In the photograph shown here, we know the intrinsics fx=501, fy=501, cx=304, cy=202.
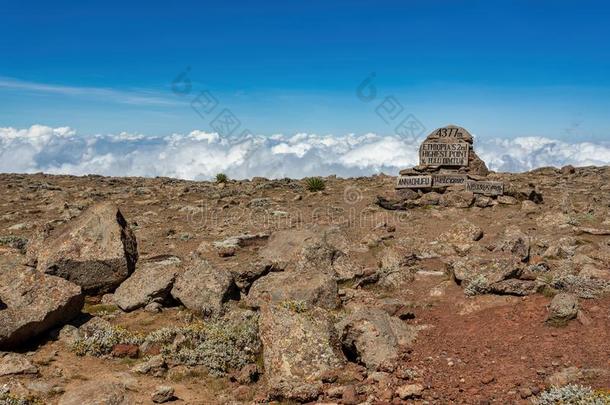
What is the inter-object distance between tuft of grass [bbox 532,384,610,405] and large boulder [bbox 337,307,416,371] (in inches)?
102

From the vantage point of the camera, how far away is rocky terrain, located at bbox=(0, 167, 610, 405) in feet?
28.2

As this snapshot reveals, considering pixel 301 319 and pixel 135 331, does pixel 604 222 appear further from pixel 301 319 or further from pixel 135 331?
pixel 135 331

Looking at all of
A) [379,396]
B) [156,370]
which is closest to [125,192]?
[156,370]

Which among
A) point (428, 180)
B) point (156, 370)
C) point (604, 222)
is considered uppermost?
point (428, 180)

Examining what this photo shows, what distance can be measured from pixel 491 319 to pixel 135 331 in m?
8.08

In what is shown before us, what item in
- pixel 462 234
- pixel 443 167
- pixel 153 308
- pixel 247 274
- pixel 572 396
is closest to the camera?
pixel 572 396

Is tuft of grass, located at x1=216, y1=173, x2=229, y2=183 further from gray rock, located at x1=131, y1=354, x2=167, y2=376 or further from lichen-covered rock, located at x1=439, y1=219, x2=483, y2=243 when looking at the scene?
gray rock, located at x1=131, y1=354, x2=167, y2=376

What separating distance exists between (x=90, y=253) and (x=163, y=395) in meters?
5.83

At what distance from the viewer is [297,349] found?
9625 millimetres

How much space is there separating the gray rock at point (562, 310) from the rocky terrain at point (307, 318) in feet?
0.09

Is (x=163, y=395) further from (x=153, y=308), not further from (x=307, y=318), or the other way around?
(x=153, y=308)

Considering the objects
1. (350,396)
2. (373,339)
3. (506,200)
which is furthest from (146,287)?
(506,200)

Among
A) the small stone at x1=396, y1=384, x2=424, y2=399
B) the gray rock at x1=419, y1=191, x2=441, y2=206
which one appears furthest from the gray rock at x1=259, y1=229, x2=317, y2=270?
the gray rock at x1=419, y1=191, x2=441, y2=206

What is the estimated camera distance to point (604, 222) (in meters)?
21.6
